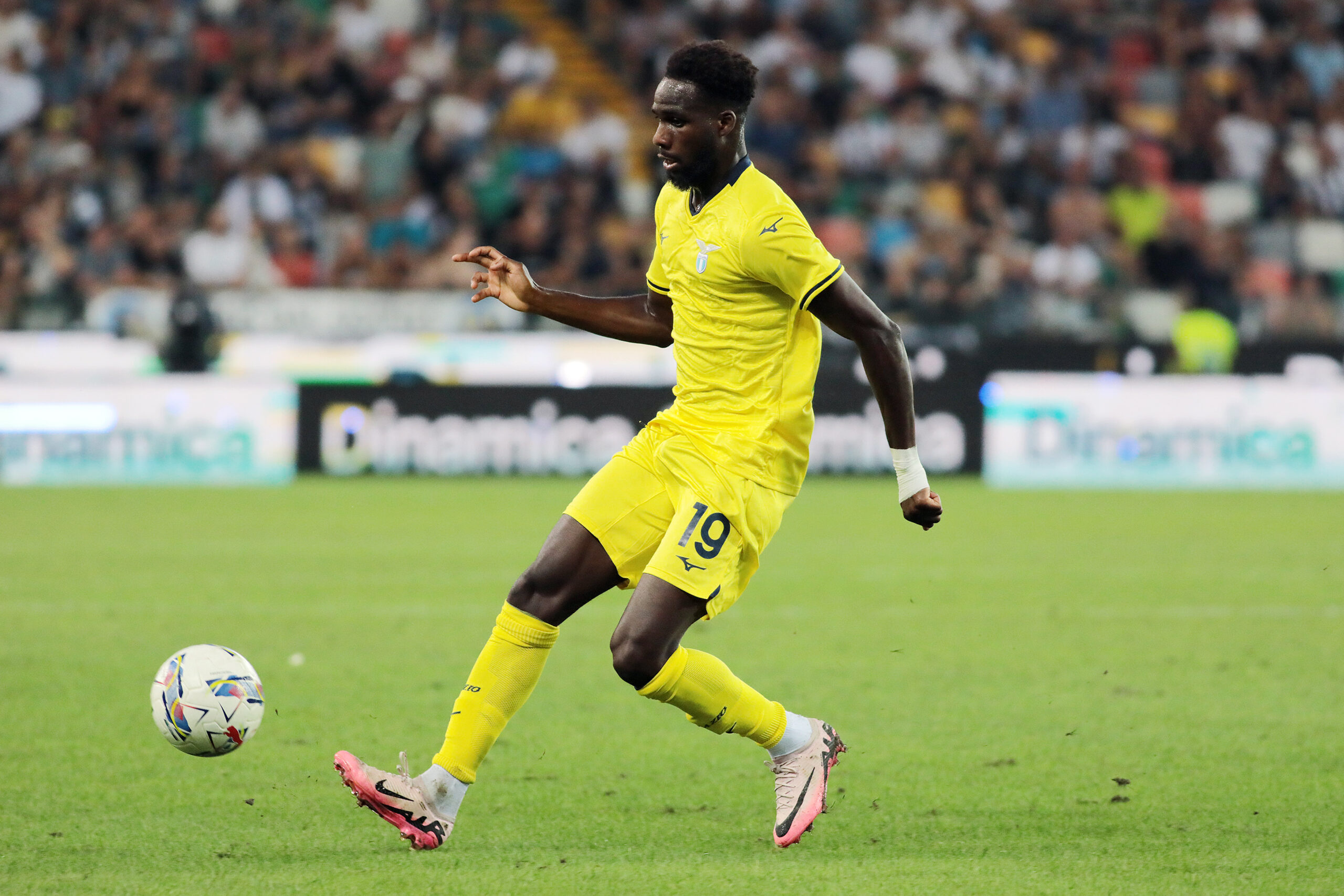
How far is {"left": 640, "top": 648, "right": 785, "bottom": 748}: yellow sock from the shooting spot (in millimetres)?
4426

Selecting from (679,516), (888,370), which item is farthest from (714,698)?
(888,370)

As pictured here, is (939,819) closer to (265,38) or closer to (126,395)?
(126,395)

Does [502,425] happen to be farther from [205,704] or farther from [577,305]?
[205,704]

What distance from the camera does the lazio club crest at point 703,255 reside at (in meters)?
4.43

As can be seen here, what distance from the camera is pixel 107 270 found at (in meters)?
16.9

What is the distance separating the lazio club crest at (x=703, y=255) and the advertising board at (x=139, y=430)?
36.9 feet

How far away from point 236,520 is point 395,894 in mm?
8999

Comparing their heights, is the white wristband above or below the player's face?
below

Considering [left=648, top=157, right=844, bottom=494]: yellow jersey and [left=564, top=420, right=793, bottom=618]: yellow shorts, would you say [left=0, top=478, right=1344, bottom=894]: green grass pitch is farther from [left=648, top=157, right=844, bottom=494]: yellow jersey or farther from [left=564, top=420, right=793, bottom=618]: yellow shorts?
[left=648, top=157, right=844, bottom=494]: yellow jersey

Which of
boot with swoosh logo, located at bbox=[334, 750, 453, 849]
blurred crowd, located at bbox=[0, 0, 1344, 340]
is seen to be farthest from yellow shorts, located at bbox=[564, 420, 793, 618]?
blurred crowd, located at bbox=[0, 0, 1344, 340]

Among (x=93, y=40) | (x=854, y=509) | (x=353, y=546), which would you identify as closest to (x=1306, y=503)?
(x=854, y=509)

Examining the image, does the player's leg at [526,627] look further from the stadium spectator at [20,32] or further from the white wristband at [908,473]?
the stadium spectator at [20,32]

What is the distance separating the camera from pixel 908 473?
438 centimetres

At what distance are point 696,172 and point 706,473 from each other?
2.53 ft
